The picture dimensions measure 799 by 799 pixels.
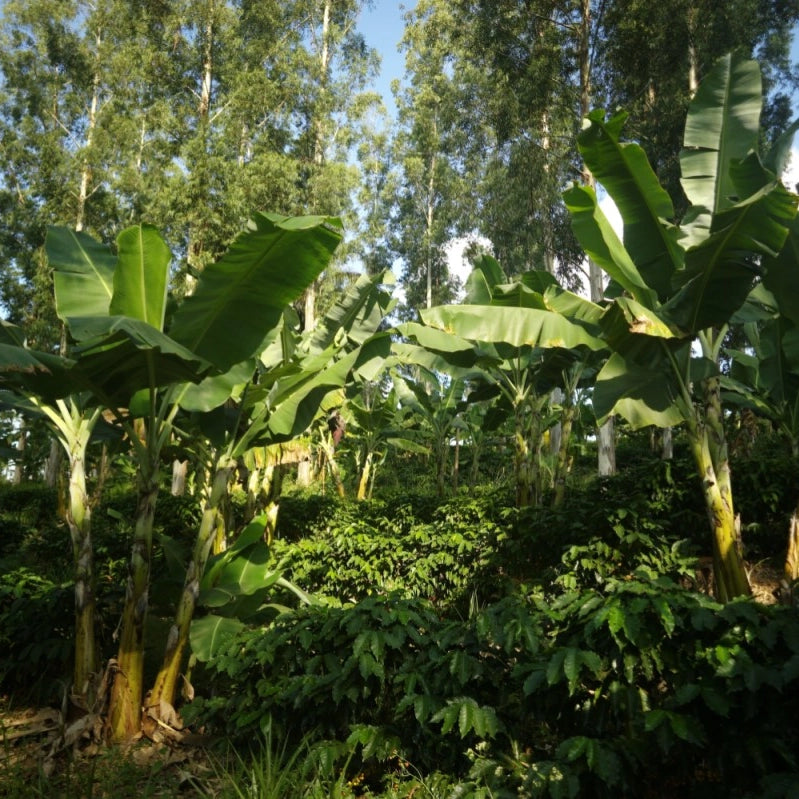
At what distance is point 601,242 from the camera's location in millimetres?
4418

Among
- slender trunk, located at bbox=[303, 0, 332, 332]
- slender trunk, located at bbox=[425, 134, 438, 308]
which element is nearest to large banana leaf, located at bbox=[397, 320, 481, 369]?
slender trunk, located at bbox=[303, 0, 332, 332]

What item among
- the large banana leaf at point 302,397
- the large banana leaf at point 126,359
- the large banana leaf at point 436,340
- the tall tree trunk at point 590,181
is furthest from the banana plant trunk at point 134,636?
the tall tree trunk at point 590,181

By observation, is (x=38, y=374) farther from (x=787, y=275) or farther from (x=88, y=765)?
(x=787, y=275)

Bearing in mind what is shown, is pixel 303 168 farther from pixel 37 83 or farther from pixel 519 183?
pixel 37 83

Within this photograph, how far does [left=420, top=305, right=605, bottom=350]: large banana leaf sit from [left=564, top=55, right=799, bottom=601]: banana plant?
0.34m

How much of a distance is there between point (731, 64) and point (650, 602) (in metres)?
3.87

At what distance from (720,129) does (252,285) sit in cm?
344

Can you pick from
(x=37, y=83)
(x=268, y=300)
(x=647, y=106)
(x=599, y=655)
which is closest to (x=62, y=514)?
(x=268, y=300)

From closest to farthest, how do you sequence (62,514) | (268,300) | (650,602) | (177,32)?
(650,602) → (268,300) → (62,514) → (177,32)

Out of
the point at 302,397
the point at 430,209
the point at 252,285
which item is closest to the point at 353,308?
the point at 302,397

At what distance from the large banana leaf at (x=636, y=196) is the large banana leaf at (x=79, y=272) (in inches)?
129

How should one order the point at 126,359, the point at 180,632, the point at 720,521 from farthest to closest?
the point at 180,632 < the point at 720,521 < the point at 126,359

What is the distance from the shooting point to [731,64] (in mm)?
4449

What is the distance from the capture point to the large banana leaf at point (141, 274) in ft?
12.3
